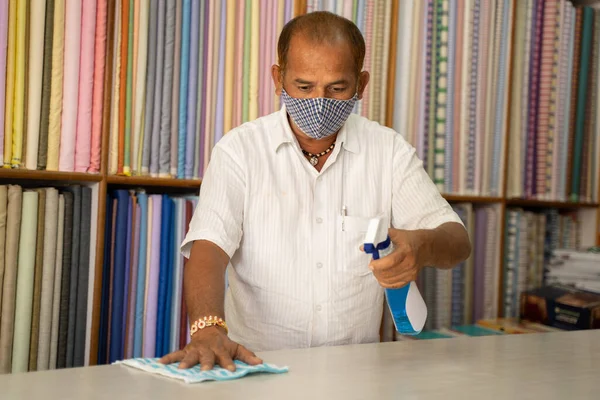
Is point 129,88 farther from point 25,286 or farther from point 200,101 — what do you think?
point 25,286

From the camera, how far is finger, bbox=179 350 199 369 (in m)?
1.04

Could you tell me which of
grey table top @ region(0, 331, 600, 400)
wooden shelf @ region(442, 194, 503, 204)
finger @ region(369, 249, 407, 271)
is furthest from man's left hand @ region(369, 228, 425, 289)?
wooden shelf @ region(442, 194, 503, 204)

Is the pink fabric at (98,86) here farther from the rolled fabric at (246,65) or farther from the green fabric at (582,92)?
the green fabric at (582,92)

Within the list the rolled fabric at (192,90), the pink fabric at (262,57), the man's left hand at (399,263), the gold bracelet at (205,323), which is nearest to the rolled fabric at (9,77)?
the rolled fabric at (192,90)

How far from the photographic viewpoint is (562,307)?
2465mm

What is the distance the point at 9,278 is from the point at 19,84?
1.58 ft

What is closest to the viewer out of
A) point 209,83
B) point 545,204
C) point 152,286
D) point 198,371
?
point 198,371

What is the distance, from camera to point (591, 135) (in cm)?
299

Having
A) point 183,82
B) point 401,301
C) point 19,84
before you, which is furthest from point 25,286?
point 401,301

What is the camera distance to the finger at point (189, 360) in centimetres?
104

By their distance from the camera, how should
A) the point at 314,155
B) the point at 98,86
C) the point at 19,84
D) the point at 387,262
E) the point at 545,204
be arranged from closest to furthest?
the point at 387,262 → the point at 314,155 → the point at 19,84 → the point at 98,86 → the point at 545,204

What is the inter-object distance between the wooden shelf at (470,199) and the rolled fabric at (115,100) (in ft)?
3.81

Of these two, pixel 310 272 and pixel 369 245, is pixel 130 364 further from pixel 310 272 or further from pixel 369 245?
pixel 310 272

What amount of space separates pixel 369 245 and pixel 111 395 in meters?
0.44
